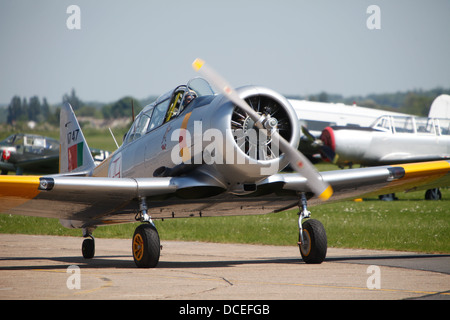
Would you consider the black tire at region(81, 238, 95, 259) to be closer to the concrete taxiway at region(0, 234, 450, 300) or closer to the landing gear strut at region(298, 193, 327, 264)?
the concrete taxiway at region(0, 234, 450, 300)

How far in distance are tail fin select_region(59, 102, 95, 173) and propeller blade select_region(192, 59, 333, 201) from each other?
509cm

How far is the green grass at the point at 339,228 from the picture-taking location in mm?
13844

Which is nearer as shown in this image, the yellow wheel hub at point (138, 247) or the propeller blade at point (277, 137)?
the propeller blade at point (277, 137)

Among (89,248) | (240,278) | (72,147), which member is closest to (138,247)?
(240,278)

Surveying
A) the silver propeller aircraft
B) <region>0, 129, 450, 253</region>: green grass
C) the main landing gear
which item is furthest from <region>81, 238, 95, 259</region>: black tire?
the main landing gear

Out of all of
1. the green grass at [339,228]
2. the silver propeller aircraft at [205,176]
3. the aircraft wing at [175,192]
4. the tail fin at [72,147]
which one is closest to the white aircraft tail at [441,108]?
the green grass at [339,228]

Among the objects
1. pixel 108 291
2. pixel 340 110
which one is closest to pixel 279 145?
pixel 108 291

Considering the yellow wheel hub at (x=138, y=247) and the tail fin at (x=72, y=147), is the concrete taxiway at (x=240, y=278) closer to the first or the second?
the yellow wheel hub at (x=138, y=247)

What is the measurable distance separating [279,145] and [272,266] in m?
2.04

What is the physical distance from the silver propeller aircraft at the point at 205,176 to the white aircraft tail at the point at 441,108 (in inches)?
985

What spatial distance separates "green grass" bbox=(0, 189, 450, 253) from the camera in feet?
45.4

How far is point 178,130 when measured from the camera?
936cm

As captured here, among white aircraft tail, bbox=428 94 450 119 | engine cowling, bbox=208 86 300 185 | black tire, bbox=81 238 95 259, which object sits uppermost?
white aircraft tail, bbox=428 94 450 119
